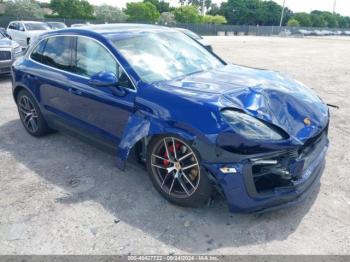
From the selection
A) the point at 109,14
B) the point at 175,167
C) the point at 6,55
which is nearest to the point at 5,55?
the point at 6,55

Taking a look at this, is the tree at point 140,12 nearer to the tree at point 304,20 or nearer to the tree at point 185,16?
the tree at point 185,16

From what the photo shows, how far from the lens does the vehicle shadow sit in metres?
2.94

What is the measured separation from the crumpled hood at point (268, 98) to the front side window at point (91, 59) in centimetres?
80

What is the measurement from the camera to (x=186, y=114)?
2.98 metres

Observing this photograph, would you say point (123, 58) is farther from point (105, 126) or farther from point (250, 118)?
point (250, 118)

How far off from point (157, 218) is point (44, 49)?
3140 mm

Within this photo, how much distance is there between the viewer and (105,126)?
3.84 meters

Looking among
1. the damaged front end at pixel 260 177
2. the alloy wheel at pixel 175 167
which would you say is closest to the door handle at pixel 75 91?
the alloy wheel at pixel 175 167

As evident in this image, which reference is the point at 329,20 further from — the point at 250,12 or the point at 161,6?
the point at 161,6

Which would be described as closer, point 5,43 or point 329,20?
point 5,43

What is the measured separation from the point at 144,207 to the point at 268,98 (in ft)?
5.41

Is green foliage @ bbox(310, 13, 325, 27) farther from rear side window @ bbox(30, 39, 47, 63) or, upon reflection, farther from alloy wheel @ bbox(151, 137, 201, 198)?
alloy wheel @ bbox(151, 137, 201, 198)

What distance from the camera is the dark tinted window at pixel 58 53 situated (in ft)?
14.2

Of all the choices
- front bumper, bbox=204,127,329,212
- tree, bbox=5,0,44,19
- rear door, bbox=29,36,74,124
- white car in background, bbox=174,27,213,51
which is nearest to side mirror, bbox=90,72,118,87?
rear door, bbox=29,36,74,124
